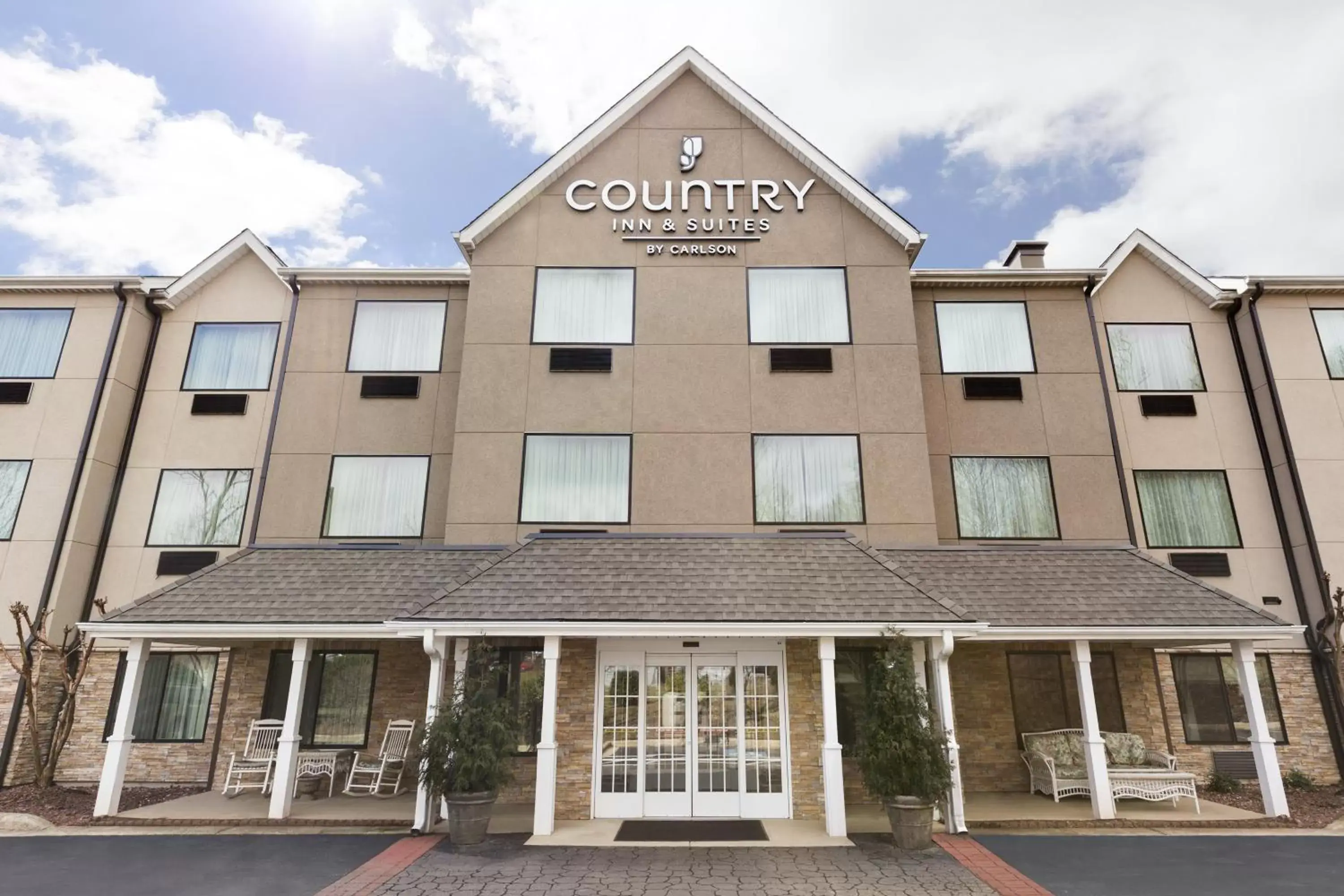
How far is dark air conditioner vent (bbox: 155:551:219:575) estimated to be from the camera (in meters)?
12.9

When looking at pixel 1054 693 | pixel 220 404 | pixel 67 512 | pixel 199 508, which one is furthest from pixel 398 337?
pixel 1054 693

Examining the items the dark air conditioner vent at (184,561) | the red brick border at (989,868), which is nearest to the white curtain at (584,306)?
the dark air conditioner vent at (184,561)

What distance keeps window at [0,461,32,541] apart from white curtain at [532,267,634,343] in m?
10.1

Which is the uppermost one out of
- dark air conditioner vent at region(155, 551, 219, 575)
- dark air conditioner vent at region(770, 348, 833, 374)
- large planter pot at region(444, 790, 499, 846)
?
dark air conditioner vent at region(770, 348, 833, 374)

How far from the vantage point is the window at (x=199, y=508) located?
1309 cm

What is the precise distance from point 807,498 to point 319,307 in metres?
10.6

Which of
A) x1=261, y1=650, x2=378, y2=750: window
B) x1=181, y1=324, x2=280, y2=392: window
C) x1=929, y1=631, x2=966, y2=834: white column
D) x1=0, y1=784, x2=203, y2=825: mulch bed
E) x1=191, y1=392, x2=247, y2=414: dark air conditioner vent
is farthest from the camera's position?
x1=181, y1=324, x2=280, y2=392: window

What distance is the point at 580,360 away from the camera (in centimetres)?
1253

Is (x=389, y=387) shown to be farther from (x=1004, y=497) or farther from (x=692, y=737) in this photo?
(x=1004, y=497)

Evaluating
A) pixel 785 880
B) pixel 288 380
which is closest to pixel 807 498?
pixel 785 880

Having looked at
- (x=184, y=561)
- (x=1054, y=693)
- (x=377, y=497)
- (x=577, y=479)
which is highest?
(x=577, y=479)

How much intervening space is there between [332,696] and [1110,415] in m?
15.5

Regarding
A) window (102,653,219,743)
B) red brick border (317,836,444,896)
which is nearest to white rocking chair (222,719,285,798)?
window (102,653,219,743)

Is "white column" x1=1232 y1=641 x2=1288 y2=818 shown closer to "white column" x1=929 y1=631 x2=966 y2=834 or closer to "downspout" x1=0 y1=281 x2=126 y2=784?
"white column" x1=929 y1=631 x2=966 y2=834
